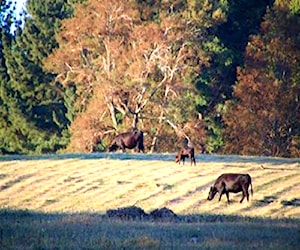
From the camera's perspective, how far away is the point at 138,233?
14.1 metres

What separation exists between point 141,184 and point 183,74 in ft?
73.6

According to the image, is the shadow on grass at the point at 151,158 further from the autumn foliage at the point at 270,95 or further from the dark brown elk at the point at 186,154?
the autumn foliage at the point at 270,95

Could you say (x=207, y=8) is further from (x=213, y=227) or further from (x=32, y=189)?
(x=213, y=227)

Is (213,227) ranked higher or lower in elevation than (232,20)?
lower

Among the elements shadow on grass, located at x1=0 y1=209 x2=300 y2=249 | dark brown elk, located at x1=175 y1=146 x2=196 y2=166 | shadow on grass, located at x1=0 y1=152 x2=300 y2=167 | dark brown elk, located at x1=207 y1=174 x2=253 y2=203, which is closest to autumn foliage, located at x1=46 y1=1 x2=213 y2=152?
shadow on grass, located at x1=0 y1=152 x2=300 y2=167

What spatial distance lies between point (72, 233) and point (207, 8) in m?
34.7

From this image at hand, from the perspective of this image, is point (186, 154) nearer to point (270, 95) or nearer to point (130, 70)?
point (130, 70)

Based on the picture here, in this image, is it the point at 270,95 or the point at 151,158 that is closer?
the point at 151,158

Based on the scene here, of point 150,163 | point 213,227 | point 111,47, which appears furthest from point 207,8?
point 213,227

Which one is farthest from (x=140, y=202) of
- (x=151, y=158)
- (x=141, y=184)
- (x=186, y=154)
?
(x=151, y=158)

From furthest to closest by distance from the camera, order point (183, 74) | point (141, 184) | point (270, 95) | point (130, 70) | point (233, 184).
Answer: point (183, 74) → point (130, 70) → point (270, 95) → point (141, 184) → point (233, 184)

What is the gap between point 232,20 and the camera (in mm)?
50812

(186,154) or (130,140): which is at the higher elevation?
(130,140)

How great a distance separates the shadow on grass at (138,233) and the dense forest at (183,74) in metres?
28.5
